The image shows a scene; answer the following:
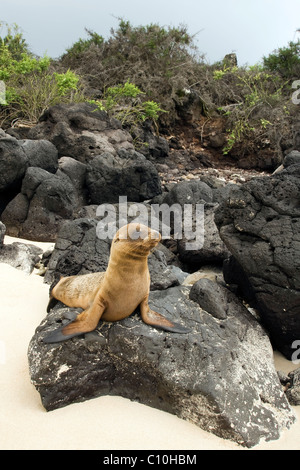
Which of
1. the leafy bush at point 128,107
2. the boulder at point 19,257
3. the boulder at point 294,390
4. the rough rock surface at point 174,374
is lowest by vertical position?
the boulder at point 294,390

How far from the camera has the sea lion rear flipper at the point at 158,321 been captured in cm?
292

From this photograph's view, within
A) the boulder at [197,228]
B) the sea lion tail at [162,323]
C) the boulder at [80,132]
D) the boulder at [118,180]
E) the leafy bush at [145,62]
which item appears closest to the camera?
the sea lion tail at [162,323]

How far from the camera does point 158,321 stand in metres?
2.97

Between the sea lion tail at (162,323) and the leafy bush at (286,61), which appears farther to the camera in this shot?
the leafy bush at (286,61)

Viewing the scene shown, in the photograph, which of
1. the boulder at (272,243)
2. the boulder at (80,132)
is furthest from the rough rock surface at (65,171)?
the boulder at (272,243)

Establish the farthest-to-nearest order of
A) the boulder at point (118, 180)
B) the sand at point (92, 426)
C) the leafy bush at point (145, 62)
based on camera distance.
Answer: the leafy bush at point (145, 62)
the boulder at point (118, 180)
the sand at point (92, 426)

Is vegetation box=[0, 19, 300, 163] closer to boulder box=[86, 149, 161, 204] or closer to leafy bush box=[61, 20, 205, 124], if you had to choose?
leafy bush box=[61, 20, 205, 124]

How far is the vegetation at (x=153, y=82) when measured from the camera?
11.5 meters

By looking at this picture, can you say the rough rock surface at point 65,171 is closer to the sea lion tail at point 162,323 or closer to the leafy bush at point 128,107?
the leafy bush at point 128,107

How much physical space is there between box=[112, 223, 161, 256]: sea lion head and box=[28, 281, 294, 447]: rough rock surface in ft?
1.90

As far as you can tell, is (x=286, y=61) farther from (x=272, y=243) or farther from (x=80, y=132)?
(x=272, y=243)

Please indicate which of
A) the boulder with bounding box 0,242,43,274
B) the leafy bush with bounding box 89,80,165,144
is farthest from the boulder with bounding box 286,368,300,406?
the leafy bush with bounding box 89,80,165,144

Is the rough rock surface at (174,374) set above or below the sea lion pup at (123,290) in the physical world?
below

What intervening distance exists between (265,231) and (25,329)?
2227mm
